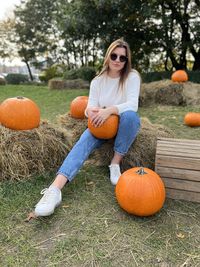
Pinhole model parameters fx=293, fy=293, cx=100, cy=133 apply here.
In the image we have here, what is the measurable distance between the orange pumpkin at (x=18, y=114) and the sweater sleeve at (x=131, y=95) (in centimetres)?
98

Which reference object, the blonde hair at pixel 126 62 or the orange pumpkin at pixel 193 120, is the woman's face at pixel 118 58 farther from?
the orange pumpkin at pixel 193 120

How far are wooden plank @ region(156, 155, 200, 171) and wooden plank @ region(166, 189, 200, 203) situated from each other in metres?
0.25

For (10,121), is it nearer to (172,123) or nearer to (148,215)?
(148,215)

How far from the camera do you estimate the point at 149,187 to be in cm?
238

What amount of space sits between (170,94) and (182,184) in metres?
5.34

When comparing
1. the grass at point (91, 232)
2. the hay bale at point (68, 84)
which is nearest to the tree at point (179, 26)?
the hay bale at point (68, 84)

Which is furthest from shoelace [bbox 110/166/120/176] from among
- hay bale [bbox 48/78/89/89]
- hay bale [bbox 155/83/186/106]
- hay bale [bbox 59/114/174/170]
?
hay bale [bbox 48/78/89/89]

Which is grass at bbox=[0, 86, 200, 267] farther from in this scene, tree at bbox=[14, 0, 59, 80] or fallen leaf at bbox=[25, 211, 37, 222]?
tree at bbox=[14, 0, 59, 80]

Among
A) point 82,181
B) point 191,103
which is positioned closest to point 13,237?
point 82,181

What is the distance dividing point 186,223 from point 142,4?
30.3ft

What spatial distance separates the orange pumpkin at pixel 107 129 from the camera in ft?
9.45

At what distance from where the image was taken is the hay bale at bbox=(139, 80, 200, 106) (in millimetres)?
7488

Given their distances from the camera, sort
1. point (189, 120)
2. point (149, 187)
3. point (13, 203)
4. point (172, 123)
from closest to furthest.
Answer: point (149, 187) → point (13, 203) → point (189, 120) → point (172, 123)

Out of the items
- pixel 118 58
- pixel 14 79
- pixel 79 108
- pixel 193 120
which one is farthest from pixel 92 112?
pixel 14 79
